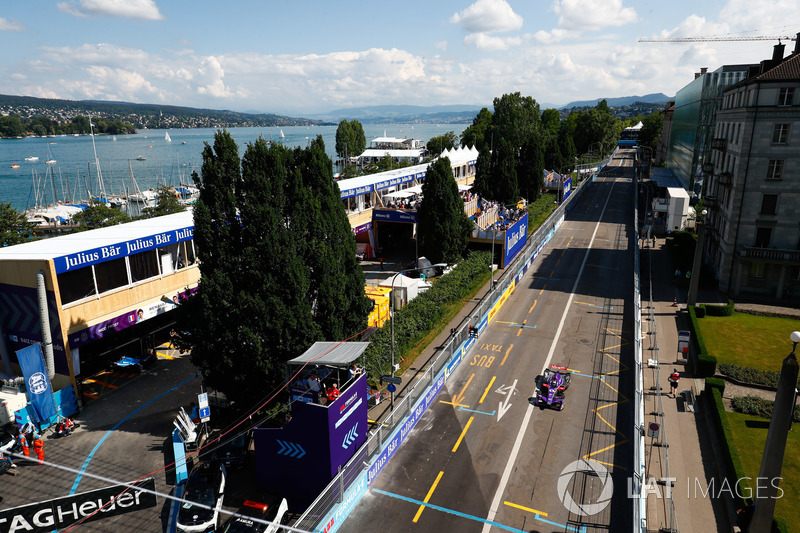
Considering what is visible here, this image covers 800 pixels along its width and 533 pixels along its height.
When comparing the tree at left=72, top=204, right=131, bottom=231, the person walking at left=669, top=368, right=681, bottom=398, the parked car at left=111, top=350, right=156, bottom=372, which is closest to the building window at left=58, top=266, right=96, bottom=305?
the parked car at left=111, top=350, right=156, bottom=372

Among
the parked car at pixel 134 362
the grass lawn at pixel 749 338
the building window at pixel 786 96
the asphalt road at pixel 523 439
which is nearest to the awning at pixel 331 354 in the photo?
the asphalt road at pixel 523 439

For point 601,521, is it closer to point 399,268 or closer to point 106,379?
point 106,379

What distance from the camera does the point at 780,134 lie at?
38219 millimetres

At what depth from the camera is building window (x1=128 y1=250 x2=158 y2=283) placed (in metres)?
28.0

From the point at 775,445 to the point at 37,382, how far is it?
1180 inches

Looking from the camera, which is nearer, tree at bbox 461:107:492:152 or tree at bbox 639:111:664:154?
tree at bbox 461:107:492:152

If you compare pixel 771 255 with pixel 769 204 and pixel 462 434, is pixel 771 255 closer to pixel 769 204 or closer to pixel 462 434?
pixel 769 204

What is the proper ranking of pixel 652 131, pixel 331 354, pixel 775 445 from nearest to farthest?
pixel 775 445, pixel 331 354, pixel 652 131

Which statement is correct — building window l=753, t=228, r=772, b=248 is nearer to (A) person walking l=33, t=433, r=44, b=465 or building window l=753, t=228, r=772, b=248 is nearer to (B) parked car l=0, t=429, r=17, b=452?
(A) person walking l=33, t=433, r=44, b=465

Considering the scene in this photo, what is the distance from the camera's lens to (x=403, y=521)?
17547 millimetres

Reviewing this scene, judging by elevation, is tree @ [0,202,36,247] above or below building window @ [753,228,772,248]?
below

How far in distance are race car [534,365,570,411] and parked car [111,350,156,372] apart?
23582mm


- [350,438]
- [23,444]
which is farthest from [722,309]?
[23,444]

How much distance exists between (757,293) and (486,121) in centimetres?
10583
